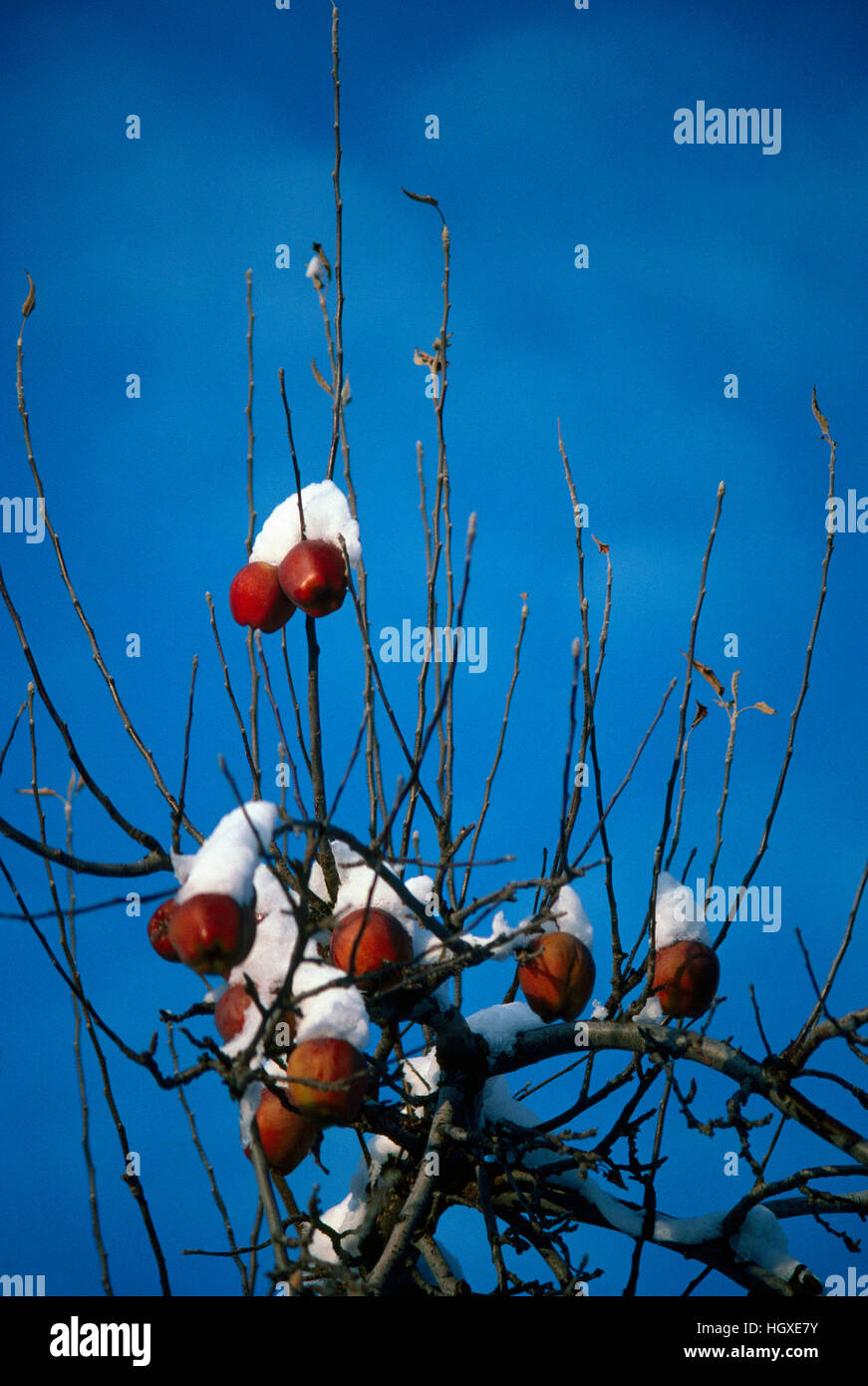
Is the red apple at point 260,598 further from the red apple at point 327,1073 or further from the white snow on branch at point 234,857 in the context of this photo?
the red apple at point 327,1073

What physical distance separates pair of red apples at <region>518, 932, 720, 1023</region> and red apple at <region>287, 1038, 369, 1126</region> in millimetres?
592

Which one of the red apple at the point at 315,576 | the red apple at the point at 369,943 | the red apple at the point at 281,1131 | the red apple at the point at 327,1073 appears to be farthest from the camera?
the red apple at the point at 315,576

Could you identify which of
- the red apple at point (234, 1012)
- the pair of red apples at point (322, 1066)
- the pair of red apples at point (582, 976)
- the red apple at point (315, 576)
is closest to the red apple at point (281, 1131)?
the pair of red apples at point (322, 1066)

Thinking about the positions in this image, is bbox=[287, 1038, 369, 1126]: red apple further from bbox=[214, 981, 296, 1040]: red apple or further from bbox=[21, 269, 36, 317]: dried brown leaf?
bbox=[21, 269, 36, 317]: dried brown leaf

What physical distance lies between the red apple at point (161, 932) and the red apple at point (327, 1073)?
419 mm

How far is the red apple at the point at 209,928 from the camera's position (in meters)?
1.67

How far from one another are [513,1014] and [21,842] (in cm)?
118

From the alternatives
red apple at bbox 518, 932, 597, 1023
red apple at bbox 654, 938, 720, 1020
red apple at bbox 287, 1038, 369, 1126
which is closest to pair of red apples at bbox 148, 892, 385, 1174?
red apple at bbox 287, 1038, 369, 1126

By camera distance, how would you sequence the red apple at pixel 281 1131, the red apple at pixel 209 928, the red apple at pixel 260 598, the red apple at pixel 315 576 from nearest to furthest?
the red apple at pixel 209 928, the red apple at pixel 281 1131, the red apple at pixel 315 576, the red apple at pixel 260 598

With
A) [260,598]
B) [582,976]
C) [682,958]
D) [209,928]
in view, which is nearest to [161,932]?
[209,928]

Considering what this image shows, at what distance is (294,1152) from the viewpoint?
2107mm

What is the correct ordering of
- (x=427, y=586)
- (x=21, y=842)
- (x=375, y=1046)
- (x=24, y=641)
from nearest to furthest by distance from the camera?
(x=21, y=842) < (x=24, y=641) < (x=375, y=1046) < (x=427, y=586)

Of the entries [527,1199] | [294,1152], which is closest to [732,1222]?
[527,1199]

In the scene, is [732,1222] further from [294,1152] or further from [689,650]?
[689,650]
